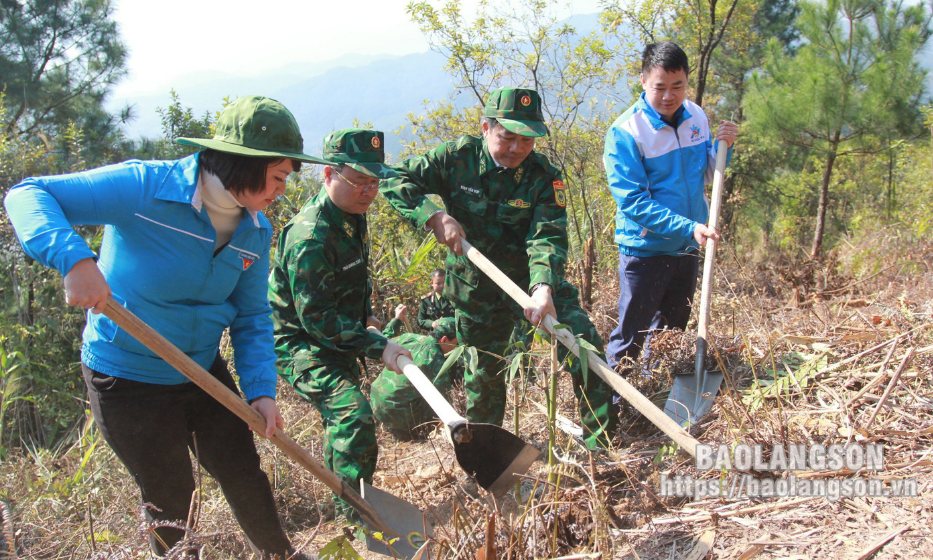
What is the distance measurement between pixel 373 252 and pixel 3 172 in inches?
A: 154

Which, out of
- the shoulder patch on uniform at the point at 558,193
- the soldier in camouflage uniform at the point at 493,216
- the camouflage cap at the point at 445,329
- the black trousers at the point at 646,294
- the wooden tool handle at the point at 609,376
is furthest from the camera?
the camouflage cap at the point at 445,329

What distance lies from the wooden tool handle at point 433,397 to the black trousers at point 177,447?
2.28ft

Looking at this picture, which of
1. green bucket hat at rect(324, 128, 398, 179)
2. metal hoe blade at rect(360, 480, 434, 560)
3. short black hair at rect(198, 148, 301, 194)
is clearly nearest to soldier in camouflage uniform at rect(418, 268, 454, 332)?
green bucket hat at rect(324, 128, 398, 179)

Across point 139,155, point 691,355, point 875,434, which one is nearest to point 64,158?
point 139,155

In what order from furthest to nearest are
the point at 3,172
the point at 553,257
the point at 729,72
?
the point at 729,72 < the point at 3,172 < the point at 553,257

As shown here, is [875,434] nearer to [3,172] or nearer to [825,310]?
[825,310]

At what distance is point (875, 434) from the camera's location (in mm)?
2291

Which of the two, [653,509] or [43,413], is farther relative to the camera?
[43,413]

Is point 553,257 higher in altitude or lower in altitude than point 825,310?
higher

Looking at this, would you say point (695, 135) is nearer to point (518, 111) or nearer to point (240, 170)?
point (518, 111)

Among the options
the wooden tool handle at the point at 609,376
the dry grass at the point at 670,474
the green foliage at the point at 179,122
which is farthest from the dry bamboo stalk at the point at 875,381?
the green foliage at the point at 179,122

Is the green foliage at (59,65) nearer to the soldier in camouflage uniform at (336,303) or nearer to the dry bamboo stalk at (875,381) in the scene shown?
the soldier in camouflage uniform at (336,303)

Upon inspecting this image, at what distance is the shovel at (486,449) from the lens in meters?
2.23

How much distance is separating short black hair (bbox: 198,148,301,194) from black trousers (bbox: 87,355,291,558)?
2.63 feet
